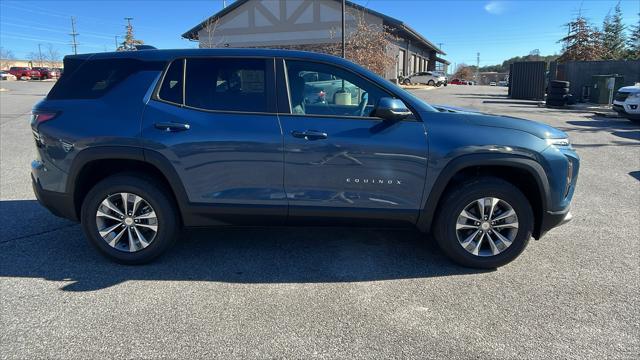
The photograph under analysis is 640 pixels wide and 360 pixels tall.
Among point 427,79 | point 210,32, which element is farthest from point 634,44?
point 210,32

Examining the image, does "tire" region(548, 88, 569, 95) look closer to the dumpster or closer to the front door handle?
the dumpster

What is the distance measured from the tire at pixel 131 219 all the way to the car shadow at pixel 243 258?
0.50 feet

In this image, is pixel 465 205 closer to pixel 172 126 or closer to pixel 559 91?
pixel 172 126

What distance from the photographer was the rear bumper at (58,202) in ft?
12.8

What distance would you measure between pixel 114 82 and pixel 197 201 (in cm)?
130

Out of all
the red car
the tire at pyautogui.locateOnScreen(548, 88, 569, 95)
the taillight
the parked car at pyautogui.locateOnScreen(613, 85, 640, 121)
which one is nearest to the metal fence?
the tire at pyautogui.locateOnScreen(548, 88, 569, 95)

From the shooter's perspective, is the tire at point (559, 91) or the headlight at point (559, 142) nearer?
the headlight at point (559, 142)

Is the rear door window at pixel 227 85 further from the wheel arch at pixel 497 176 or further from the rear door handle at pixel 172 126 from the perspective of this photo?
the wheel arch at pixel 497 176

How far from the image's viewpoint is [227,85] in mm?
3838

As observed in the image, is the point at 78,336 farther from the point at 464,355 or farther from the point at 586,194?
the point at 586,194

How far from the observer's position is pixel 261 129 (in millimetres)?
3648

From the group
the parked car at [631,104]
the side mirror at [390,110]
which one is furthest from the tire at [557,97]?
the side mirror at [390,110]

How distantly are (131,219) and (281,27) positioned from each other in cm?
3990

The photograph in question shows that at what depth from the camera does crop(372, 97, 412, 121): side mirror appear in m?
3.51
